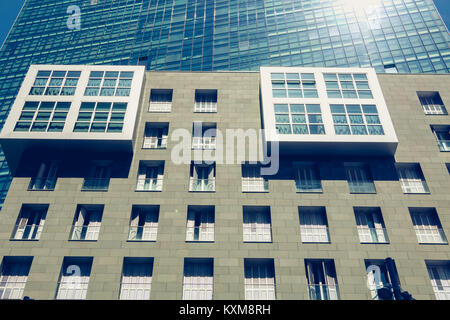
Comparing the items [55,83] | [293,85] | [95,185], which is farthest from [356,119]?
[55,83]

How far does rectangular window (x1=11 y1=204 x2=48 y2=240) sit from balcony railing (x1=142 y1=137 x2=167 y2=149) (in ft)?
31.0

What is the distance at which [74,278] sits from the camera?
22.9 meters

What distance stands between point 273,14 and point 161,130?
7553cm

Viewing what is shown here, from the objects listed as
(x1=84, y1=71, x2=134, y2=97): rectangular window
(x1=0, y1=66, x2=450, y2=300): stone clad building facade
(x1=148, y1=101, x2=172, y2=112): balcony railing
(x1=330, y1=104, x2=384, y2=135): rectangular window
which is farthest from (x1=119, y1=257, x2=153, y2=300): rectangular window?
(x1=330, y1=104, x2=384, y2=135): rectangular window

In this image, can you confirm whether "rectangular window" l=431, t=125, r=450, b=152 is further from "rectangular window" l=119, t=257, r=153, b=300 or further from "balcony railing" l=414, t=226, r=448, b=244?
"rectangular window" l=119, t=257, r=153, b=300

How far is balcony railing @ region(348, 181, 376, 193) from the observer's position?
26297 millimetres

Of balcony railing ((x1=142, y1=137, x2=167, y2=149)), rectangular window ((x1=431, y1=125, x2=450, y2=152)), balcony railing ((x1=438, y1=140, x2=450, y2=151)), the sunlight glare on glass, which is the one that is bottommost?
balcony railing ((x1=438, y1=140, x2=450, y2=151))

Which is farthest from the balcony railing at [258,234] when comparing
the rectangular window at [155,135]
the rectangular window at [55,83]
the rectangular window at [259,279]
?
the rectangular window at [55,83]

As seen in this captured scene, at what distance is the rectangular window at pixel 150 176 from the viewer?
27062 mm

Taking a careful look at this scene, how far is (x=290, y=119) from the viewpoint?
2820 centimetres

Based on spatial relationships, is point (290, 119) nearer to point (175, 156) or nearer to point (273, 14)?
point (175, 156)

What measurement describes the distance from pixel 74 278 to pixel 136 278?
4.25 meters

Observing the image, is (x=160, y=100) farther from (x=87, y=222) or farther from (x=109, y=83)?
(x=87, y=222)
